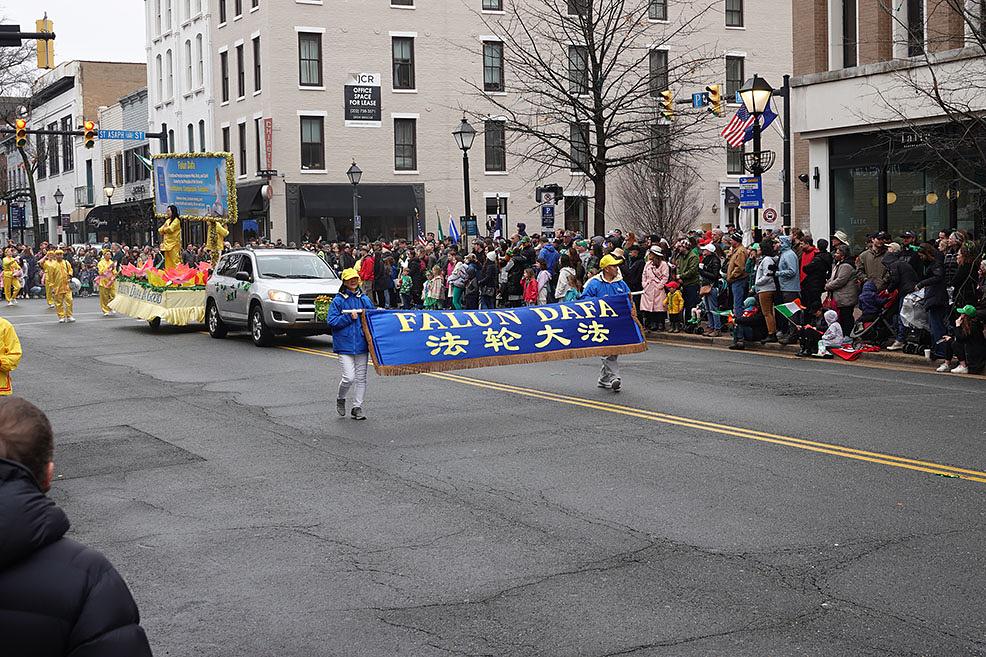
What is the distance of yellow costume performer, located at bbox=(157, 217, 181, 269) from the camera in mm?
28188

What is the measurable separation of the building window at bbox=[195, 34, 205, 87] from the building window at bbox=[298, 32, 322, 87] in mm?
8674

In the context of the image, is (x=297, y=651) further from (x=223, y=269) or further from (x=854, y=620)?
(x=223, y=269)

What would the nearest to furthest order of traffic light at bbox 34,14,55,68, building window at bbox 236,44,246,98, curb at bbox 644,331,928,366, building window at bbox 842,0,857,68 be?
curb at bbox 644,331,928,366
traffic light at bbox 34,14,55,68
building window at bbox 842,0,857,68
building window at bbox 236,44,246,98

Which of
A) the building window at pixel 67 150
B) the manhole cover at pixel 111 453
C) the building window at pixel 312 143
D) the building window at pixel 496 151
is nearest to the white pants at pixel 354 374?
the manhole cover at pixel 111 453

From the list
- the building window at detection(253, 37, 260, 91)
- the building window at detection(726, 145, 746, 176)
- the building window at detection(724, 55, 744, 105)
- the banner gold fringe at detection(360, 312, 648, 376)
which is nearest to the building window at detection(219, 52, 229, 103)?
the building window at detection(253, 37, 260, 91)

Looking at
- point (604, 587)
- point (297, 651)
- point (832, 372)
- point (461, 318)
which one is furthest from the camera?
point (832, 372)

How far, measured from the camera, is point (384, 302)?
1377 inches

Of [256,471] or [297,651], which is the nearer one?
[297,651]

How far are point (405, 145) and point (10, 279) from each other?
60.3 feet

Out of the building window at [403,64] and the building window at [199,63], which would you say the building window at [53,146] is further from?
the building window at [403,64]

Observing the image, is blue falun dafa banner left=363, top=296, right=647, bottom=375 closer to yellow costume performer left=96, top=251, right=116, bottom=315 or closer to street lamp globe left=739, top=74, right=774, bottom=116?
street lamp globe left=739, top=74, right=774, bottom=116

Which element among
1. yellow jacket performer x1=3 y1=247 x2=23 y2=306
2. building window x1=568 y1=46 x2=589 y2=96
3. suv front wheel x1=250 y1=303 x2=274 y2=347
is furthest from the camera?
yellow jacket performer x1=3 y1=247 x2=23 y2=306

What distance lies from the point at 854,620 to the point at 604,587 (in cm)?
139

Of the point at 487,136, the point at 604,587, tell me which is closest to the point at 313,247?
the point at 487,136
